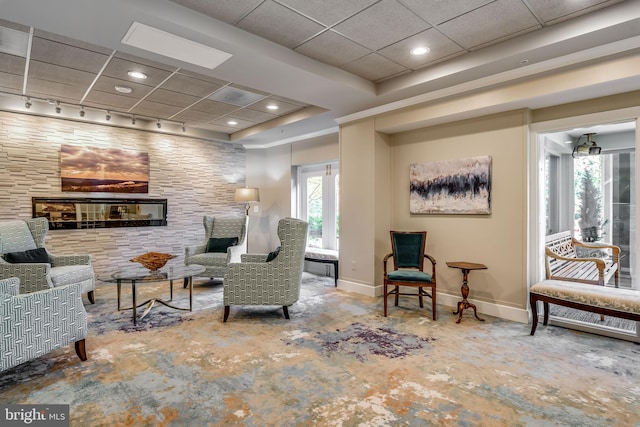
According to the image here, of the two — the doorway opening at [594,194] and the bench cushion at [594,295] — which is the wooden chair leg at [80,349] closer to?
the bench cushion at [594,295]

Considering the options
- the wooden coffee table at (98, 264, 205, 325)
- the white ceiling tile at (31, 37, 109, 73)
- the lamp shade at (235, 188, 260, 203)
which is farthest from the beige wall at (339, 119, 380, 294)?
the white ceiling tile at (31, 37, 109, 73)

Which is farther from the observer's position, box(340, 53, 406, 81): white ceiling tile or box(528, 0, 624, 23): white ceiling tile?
box(340, 53, 406, 81): white ceiling tile

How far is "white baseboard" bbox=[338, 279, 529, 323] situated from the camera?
3.73m

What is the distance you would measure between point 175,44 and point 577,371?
13.7ft

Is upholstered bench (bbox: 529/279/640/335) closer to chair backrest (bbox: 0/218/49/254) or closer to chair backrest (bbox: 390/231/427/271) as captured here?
chair backrest (bbox: 390/231/427/271)

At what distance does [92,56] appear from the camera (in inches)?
136

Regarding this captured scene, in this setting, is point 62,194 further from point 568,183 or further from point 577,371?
point 568,183

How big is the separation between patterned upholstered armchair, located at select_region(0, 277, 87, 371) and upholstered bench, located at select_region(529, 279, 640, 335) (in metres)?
4.01

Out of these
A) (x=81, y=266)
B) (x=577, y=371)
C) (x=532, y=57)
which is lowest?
(x=577, y=371)

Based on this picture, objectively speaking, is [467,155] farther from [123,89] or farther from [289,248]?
[123,89]

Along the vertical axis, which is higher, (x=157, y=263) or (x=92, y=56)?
(x=92, y=56)

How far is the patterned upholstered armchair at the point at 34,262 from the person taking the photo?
3580mm

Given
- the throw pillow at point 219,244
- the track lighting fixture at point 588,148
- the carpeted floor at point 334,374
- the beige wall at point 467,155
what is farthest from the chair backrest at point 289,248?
the track lighting fixture at point 588,148

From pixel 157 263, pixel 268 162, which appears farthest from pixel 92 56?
pixel 268 162
